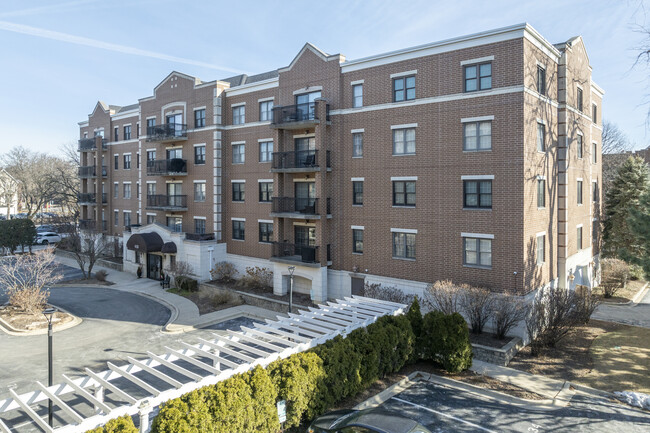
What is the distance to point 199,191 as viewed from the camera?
32.4 metres

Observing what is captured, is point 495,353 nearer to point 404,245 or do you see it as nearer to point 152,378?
point 404,245

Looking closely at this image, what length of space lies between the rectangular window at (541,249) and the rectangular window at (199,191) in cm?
2331

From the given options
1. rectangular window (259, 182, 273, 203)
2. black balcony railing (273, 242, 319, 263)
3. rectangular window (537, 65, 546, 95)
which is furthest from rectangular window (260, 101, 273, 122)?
rectangular window (537, 65, 546, 95)

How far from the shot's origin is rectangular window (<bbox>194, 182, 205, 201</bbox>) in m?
32.1

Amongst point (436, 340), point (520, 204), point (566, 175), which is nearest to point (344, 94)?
point (520, 204)

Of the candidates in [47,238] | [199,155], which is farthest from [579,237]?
[47,238]

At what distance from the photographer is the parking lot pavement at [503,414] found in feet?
38.0

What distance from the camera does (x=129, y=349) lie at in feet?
62.0

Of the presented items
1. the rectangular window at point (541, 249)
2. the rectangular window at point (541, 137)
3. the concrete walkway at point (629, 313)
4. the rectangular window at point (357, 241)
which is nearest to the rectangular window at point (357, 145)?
the rectangular window at point (357, 241)

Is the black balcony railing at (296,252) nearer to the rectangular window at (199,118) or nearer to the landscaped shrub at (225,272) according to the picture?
the landscaped shrub at (225,272)

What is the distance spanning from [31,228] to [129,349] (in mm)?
36652

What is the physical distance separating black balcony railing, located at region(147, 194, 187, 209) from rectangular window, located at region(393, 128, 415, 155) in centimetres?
1852

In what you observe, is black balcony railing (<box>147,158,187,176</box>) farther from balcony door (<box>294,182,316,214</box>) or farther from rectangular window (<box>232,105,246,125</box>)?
balcony door (<box>294,182,316,214</box>)

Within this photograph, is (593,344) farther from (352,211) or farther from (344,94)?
(344,94)
